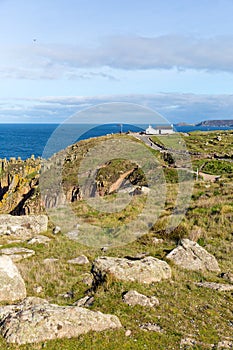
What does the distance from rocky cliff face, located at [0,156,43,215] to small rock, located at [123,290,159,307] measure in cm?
3147

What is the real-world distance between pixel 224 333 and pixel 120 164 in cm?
4272

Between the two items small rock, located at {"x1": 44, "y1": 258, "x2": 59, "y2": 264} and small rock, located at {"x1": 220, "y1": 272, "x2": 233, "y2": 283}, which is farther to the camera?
small rock, located at {"x1": 44, "y1": 258, "x2": 59, "y2": 264}

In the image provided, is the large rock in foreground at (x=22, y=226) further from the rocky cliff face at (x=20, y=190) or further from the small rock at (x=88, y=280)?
the rocky cliff face at (x=20, y=190)

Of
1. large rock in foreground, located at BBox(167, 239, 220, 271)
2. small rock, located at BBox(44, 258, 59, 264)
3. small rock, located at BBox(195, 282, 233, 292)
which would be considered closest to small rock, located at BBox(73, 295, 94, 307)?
small rock, located at BBox(195, 282, 233, 292)

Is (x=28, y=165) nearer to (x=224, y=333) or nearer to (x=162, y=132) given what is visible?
(x=162, y=132)

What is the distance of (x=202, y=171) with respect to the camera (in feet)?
163

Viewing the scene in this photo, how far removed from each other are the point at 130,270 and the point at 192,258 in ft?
16.7

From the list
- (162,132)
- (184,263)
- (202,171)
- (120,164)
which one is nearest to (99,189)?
(120,164)

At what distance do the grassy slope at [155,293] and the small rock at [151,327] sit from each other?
6.4 inches

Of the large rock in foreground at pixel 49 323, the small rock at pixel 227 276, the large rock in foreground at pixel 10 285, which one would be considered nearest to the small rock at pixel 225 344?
the large rock in foreground at pixel 49 323

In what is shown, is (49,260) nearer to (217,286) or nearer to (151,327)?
(217,286)

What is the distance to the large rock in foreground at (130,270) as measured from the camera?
40.9 ft

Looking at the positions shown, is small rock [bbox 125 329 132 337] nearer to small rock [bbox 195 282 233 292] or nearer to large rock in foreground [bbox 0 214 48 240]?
small rock [bbox 195 282 233 292]

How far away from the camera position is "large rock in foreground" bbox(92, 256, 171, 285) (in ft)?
40.9
